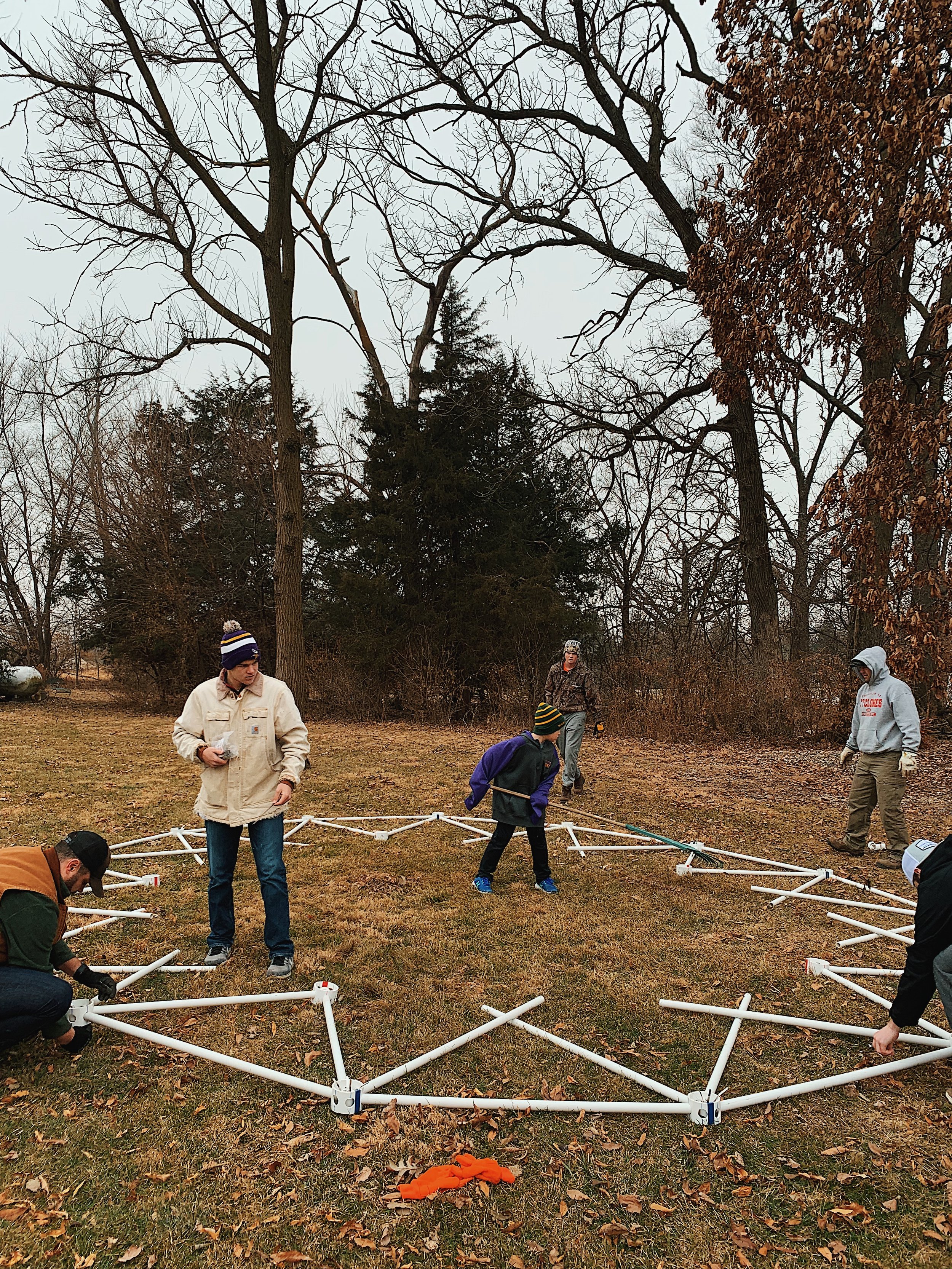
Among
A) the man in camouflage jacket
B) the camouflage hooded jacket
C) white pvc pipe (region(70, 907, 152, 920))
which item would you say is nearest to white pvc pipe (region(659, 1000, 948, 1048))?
white pvc pipe (region(70, 907, 152, 920))

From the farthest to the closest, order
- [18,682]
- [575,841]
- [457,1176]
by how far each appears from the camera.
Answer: [18,682]
[575,841]
[457,1176]

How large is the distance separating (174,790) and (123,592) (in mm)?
9766

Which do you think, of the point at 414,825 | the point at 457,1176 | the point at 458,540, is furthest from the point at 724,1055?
the point at 458,540

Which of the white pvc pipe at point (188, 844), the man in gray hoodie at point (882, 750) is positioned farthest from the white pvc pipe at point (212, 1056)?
the man in gray hoodie at point (882, 750)

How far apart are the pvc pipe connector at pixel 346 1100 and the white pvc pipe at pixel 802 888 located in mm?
→ 3604

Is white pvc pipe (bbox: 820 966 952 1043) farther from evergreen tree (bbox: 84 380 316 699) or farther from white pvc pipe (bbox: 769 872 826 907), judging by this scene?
evergreen tree (bbox: 84 380 316 699)

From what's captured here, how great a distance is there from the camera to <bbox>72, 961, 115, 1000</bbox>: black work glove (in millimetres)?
3785

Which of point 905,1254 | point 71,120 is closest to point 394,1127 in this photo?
point 905,1254

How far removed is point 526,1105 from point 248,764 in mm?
2160

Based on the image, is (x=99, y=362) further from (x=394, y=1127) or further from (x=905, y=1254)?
(x=905, y=1254)

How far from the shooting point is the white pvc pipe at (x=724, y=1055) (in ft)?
10.3

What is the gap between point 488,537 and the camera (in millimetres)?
17078

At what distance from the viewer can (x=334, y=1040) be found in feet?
11.6

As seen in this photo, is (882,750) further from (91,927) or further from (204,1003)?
(91,927)
